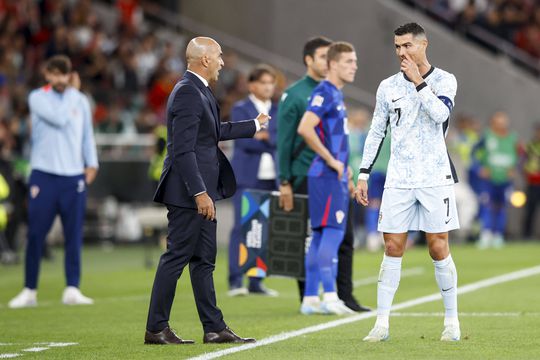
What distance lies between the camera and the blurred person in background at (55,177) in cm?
1319

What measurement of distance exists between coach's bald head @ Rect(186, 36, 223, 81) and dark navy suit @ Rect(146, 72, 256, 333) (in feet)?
0.28

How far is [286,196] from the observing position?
12086 millimetres

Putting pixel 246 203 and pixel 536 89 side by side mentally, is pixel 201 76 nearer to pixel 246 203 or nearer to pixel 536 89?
pixel 246 203

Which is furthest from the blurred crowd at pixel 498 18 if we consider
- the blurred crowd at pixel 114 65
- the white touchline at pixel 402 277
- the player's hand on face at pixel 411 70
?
the player's hand on face at pixel 411 70

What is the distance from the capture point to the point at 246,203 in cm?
1318

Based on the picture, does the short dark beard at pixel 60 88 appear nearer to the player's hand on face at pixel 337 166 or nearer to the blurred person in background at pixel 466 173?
the player's hand on face at pixel 337 166

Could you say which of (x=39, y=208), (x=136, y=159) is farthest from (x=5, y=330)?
(x=136, y=159)

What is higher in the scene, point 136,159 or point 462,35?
point 462,35

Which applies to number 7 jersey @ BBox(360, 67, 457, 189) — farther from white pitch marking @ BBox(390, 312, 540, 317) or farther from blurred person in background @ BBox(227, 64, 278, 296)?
blurred person in background @ BBox(227, 64, 278, 296)

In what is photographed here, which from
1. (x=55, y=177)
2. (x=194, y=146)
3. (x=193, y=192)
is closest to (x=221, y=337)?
(x=193, y=192)

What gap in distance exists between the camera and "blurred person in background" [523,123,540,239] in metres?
25.3

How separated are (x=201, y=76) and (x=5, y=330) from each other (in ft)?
9.83

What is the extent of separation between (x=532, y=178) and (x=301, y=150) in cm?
1422

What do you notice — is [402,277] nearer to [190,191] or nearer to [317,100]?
[317,100]
